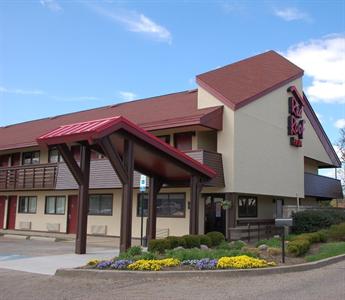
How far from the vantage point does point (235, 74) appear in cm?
2741

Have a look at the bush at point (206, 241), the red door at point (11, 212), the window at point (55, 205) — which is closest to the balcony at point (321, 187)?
the window at point (55, 205)

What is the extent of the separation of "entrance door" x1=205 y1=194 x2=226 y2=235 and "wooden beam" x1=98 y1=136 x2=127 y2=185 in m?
10.3

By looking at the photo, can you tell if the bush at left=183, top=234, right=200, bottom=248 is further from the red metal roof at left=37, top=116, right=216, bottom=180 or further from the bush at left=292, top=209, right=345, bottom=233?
the bush at left=292, top=209, right=345, bottom=233

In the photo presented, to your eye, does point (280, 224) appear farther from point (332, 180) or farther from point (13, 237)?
point (332, 180)

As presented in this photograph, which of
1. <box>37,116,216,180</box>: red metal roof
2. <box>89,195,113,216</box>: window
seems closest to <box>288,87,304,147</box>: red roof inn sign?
<box>89,195,113,216</box>: window

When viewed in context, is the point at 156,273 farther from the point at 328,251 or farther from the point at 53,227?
the point at 53,227

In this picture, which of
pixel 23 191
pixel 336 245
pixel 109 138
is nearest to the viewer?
pixel 109 138

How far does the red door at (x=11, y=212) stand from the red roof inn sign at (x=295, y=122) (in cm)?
1930

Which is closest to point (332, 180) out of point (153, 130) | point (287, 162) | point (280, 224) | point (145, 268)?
point (287, 162)

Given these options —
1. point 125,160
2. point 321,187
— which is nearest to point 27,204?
point 321,187

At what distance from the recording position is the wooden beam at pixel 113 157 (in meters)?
16.2

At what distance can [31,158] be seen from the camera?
35000mm

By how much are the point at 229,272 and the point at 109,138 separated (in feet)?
20.2

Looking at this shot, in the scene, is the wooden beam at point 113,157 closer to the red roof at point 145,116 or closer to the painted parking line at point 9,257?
the painted parking line at point 9,257
